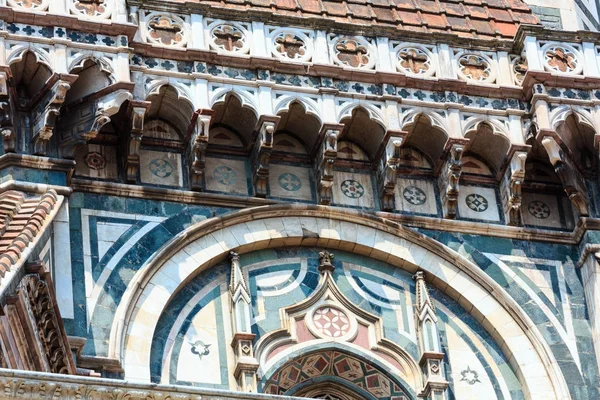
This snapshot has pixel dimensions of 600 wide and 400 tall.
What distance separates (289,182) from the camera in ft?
77.6

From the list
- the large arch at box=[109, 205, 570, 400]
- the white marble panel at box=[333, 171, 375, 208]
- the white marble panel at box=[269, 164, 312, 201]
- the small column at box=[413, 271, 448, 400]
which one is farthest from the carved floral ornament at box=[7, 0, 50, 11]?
the small column at box=[413, 271, 448, 400]

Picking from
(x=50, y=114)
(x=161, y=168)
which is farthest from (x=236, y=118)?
(x=50, y=114)

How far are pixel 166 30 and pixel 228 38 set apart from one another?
731 millimetres

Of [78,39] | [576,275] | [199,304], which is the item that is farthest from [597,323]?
[78,39]

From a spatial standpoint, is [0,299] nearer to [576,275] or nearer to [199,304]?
[199,304]

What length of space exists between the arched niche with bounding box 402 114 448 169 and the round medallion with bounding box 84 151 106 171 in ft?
11.6

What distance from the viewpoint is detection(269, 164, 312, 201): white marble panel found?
926 inches

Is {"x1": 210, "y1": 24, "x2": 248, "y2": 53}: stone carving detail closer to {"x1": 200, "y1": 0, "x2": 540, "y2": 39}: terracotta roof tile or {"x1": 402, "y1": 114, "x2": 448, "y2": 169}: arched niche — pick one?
{"x1": 200, "y1": 0, "x2": 540, "y2": 39}: terracotta roof tile

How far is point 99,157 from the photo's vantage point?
23047 mm

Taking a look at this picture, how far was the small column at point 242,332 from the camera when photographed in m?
21.7

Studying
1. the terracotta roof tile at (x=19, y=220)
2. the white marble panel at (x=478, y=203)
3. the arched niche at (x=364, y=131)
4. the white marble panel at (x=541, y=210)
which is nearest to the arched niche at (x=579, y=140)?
the white marble panel at (x=541, y=210)

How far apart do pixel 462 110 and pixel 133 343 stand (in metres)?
5.17

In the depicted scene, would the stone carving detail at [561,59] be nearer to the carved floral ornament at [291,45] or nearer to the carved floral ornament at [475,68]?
the carved floral ornament at [475,68]

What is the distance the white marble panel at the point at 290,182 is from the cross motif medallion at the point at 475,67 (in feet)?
7.84
